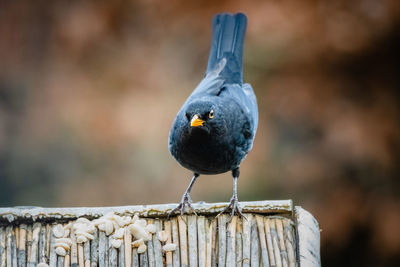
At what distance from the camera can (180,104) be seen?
185 inches

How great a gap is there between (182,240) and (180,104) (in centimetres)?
266

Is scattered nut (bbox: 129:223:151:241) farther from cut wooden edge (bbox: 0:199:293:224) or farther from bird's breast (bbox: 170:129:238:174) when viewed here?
bird's breast (bbox: 170:129:238:174)

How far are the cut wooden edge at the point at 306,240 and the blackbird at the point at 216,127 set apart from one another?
22 centimetres

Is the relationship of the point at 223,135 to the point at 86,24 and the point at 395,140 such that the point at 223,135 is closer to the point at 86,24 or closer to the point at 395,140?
the point at 395,140

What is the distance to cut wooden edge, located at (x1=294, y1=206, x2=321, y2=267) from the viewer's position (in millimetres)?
2016

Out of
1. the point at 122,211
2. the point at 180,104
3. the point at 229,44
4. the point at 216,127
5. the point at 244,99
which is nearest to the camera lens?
the point at 122,211

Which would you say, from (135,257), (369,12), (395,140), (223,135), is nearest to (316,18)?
(369,12)

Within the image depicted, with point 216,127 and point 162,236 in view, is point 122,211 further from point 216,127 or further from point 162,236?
point 216,127

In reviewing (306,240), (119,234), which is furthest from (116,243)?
(306,240)

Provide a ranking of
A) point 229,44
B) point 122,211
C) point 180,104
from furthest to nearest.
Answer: point 180,104
point 229,44
point 122,211

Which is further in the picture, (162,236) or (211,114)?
(211,114)

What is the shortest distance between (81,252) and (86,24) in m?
3.00

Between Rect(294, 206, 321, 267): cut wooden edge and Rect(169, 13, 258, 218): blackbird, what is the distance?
220mm

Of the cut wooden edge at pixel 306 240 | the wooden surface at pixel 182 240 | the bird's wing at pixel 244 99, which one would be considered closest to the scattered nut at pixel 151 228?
the wooden surface at pixel 182 240
